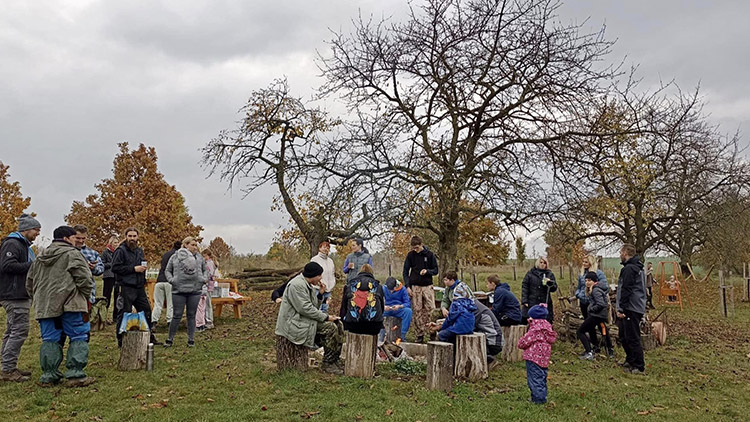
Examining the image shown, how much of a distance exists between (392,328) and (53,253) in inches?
191

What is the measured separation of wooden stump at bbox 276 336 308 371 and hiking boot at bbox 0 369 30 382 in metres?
2.81

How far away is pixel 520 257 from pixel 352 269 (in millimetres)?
33274

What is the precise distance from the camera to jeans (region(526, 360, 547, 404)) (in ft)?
19.6

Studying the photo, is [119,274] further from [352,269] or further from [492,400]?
[492,400]

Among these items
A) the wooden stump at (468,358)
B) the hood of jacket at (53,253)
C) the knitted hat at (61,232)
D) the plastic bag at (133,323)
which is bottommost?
the wooden stump at (468,358)

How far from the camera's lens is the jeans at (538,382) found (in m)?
5.96

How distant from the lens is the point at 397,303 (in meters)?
8.58

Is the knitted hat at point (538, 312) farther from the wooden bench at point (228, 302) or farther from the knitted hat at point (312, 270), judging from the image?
the wooden bench at point (228, 302)

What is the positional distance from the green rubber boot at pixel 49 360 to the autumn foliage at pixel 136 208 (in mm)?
20423

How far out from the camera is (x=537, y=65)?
34.2 feet

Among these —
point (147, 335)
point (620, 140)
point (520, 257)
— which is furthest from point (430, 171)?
point (520, 257)

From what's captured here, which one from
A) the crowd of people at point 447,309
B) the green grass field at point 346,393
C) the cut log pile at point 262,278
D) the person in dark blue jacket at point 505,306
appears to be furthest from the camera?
the cut log pile at point 262,278

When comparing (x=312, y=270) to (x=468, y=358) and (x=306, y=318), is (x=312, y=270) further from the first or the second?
(x=468, y=358)

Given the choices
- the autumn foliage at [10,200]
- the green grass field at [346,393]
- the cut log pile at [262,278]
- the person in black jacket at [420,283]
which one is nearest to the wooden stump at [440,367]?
the green grass field at [346,393]
